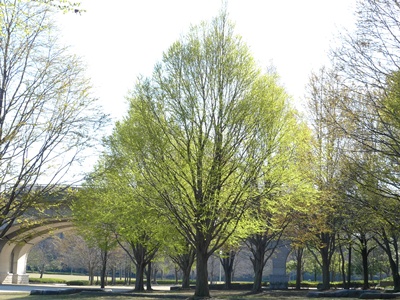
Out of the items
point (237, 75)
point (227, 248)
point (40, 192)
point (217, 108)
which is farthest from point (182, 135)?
point (227, 248)

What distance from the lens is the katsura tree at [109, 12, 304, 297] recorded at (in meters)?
21.1

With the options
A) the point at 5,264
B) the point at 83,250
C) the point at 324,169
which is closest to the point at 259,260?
the point at 324,169

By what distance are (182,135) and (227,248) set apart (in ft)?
53.2

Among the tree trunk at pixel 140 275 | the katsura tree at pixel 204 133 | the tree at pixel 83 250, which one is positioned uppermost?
the katsura tree at pixel 204 133

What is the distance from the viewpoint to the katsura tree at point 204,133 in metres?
21.1

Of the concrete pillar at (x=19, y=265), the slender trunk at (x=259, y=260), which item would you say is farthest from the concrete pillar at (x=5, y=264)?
the slender trunk at (x=259, y=260)

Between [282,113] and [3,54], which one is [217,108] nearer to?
[282,113]

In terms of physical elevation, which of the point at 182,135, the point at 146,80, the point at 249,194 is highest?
the point at 146,80

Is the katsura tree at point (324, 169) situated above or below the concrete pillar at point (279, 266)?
above

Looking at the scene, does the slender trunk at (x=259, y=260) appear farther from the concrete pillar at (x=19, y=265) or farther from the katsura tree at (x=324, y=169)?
the concrete pillar at (x=19, y=265)

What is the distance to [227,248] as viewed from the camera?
35594 millimetres

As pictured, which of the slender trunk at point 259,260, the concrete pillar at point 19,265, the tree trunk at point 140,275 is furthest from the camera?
the concrete pillar at point 19,265

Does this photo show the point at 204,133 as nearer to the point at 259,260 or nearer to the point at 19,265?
the point at 259,260

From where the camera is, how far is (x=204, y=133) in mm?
21656
